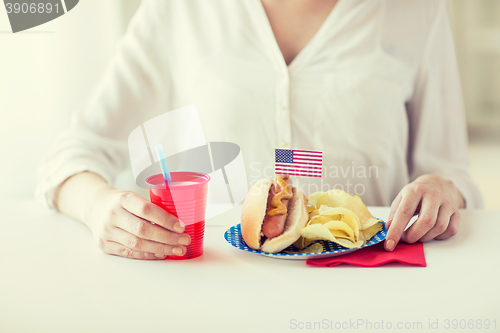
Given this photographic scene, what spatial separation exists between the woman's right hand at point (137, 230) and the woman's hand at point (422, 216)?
374mm

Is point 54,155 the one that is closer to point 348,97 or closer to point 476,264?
point 348,97

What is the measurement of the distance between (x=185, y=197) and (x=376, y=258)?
0.34 m

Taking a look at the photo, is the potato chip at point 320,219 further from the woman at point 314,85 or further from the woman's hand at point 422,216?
the woman at point 314,85

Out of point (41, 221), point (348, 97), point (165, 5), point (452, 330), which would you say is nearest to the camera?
point (452, 330)

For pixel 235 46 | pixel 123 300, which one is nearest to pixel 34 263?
pixel 123 300

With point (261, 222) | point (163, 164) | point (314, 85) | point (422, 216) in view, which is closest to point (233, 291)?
point (261, 222)

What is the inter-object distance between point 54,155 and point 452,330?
3.23 feet

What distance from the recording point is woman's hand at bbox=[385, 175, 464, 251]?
71cm

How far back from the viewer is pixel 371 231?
29.0 inches

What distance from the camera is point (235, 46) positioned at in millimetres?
1269

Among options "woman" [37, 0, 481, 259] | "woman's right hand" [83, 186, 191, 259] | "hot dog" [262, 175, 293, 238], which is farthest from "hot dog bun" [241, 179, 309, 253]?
"woman" [37, 0, 481, 259]

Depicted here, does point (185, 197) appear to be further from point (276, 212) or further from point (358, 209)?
point (358, 209)

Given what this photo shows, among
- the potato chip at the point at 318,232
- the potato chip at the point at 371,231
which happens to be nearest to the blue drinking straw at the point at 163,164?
the potato chip at the point at 318,232

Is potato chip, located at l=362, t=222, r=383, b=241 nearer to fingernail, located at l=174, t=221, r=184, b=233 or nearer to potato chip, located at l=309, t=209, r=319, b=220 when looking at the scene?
potato chip, located at l=309, t=209, r=319, b=220
